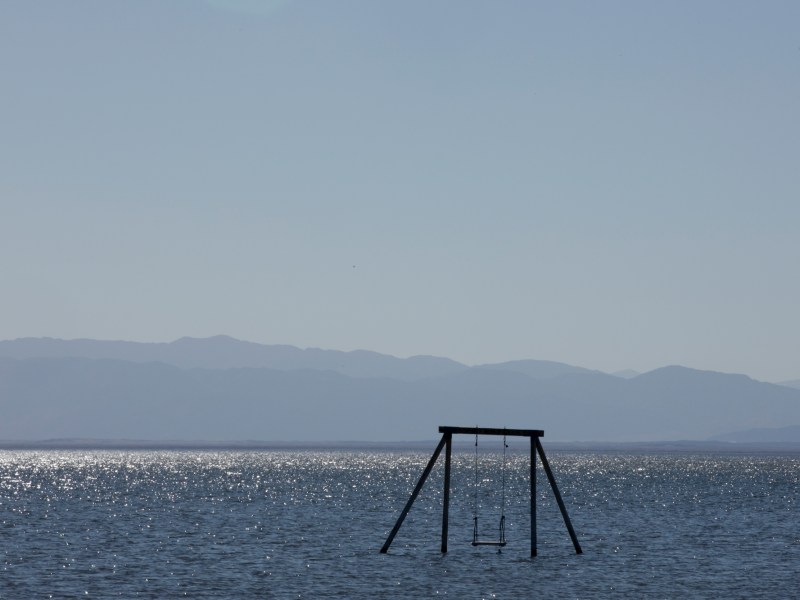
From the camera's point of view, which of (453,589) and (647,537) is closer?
(453,589)

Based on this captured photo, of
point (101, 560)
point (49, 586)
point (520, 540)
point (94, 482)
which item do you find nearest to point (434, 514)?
point (520, 540)

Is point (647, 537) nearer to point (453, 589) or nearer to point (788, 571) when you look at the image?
point (788, 571)

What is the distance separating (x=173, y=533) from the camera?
67750 millimetres

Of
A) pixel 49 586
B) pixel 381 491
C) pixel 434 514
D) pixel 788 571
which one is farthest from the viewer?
pixel 381 491

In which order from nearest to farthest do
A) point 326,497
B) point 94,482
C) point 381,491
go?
point 326,497 < point 381,491 < point 94,482

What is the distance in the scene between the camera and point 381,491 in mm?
120688

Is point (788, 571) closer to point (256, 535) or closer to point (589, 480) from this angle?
point (256, 535)

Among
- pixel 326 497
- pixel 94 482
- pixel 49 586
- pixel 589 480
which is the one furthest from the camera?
pixel 589 480

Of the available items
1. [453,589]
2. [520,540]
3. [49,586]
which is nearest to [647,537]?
[520,540]

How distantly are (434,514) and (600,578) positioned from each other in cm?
3494

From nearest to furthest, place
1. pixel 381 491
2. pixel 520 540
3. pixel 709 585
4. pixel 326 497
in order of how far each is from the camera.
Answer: pixel 709 585
pixel 520 540
pixel 326 497
pixel 381 491

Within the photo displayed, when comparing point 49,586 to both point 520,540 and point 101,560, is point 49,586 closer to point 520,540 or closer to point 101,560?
point 101,560

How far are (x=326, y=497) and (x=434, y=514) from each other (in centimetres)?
2519

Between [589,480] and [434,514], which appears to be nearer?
[434,514]
